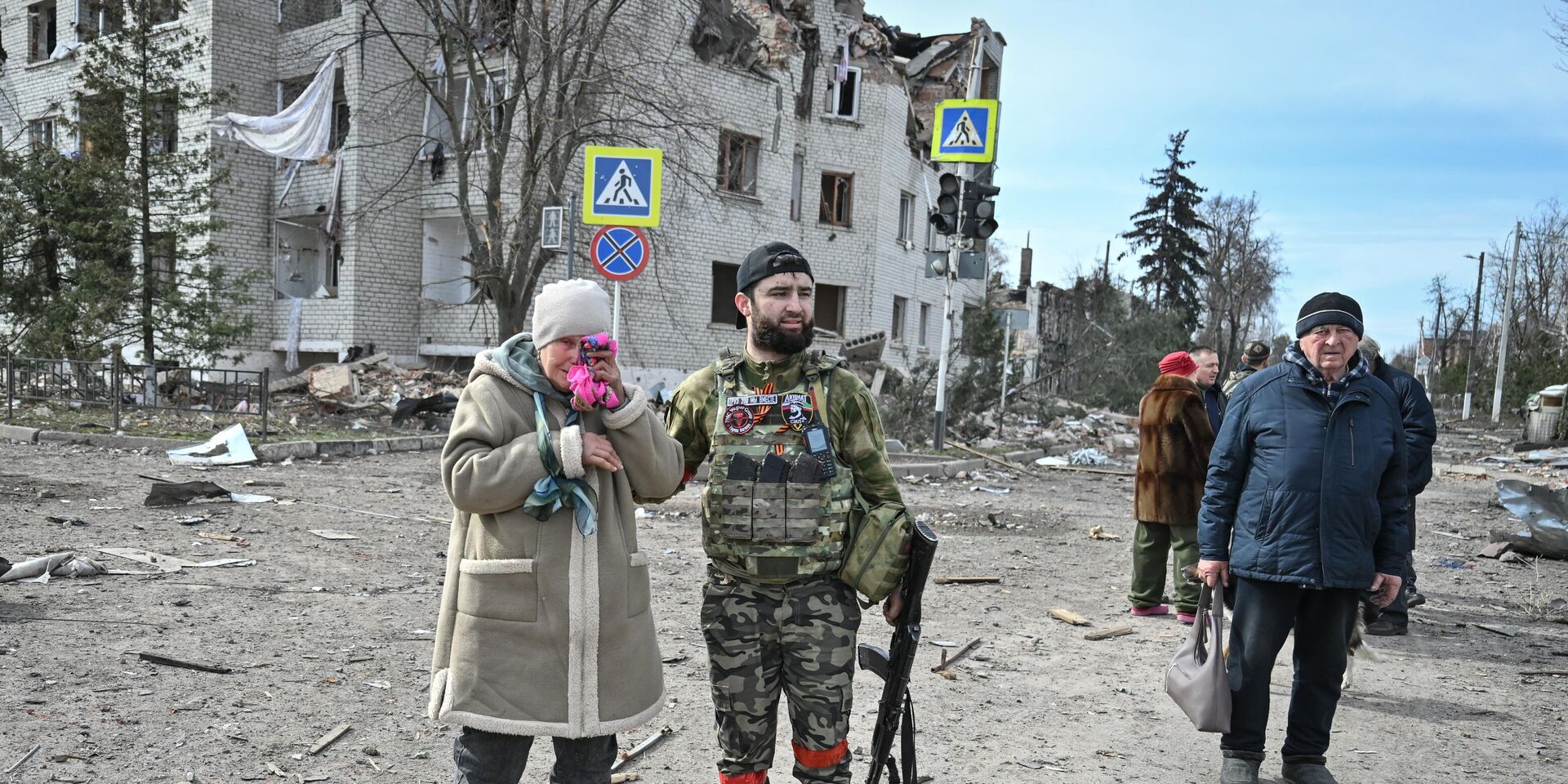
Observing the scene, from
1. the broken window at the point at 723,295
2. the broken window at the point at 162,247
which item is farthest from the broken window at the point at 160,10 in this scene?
the broken window at the point at 723,295

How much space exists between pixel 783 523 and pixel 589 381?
700mm

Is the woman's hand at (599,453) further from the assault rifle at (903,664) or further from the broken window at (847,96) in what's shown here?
the broken window at (847,96)

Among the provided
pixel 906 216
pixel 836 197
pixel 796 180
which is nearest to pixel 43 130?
pixel 796 180

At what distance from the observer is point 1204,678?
3643 mm

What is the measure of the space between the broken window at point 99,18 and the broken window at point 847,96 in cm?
1429

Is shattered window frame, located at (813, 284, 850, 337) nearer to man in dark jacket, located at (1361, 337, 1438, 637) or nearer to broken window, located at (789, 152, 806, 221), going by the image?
broken window, located at (789, 152, 806, 221)

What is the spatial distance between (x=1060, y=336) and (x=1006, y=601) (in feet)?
135

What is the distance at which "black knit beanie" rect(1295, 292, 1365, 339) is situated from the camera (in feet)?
11.9

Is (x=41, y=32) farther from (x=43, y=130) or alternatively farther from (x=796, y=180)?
(x=796, y=180)

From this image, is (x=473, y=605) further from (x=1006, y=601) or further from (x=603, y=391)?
(x=1006, y=601)

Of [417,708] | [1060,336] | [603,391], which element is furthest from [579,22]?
[1060,336]

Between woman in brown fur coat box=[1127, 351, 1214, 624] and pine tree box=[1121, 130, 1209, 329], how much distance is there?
150 ft

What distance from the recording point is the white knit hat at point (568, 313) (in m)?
2.43

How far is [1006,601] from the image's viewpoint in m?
6.68
